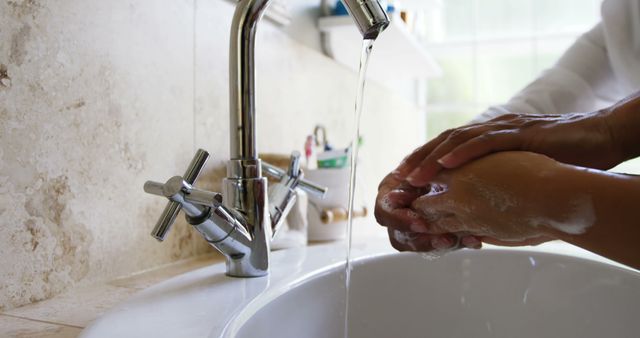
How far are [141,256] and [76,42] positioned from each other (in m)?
0.26

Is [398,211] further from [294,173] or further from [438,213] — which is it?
[294,173]

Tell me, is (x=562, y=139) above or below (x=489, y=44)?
below

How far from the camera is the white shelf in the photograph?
1.14 m

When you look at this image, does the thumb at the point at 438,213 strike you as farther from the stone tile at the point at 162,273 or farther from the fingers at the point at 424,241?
the stone tile at the point at 162,273

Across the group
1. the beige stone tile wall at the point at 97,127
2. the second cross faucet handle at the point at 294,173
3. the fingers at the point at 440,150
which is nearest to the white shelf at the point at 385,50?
the beige stone tile wall at the point at 97,127

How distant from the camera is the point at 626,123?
492 mm

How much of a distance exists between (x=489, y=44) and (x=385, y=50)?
97cm

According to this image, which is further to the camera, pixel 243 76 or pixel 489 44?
pixel 489 44

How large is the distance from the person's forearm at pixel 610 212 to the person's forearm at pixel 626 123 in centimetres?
13


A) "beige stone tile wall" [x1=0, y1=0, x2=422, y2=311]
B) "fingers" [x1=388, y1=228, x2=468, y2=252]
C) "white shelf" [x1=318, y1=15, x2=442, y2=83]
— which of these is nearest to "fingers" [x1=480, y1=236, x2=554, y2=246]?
"fingers" [x1=388, y1=228, x2=468, y2=252]

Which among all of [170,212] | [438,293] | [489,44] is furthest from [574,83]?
[489,44]

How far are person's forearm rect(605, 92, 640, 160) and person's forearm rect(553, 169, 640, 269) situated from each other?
0.13m

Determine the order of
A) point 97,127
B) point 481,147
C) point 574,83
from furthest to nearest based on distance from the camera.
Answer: point 574,83 < point 97,127 < point 481,147

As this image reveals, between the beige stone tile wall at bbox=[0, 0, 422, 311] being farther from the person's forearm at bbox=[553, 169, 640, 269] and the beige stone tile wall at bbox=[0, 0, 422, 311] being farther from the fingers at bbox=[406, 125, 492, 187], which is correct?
the person's forearm at bbox=[553, 169, 640, 269]
